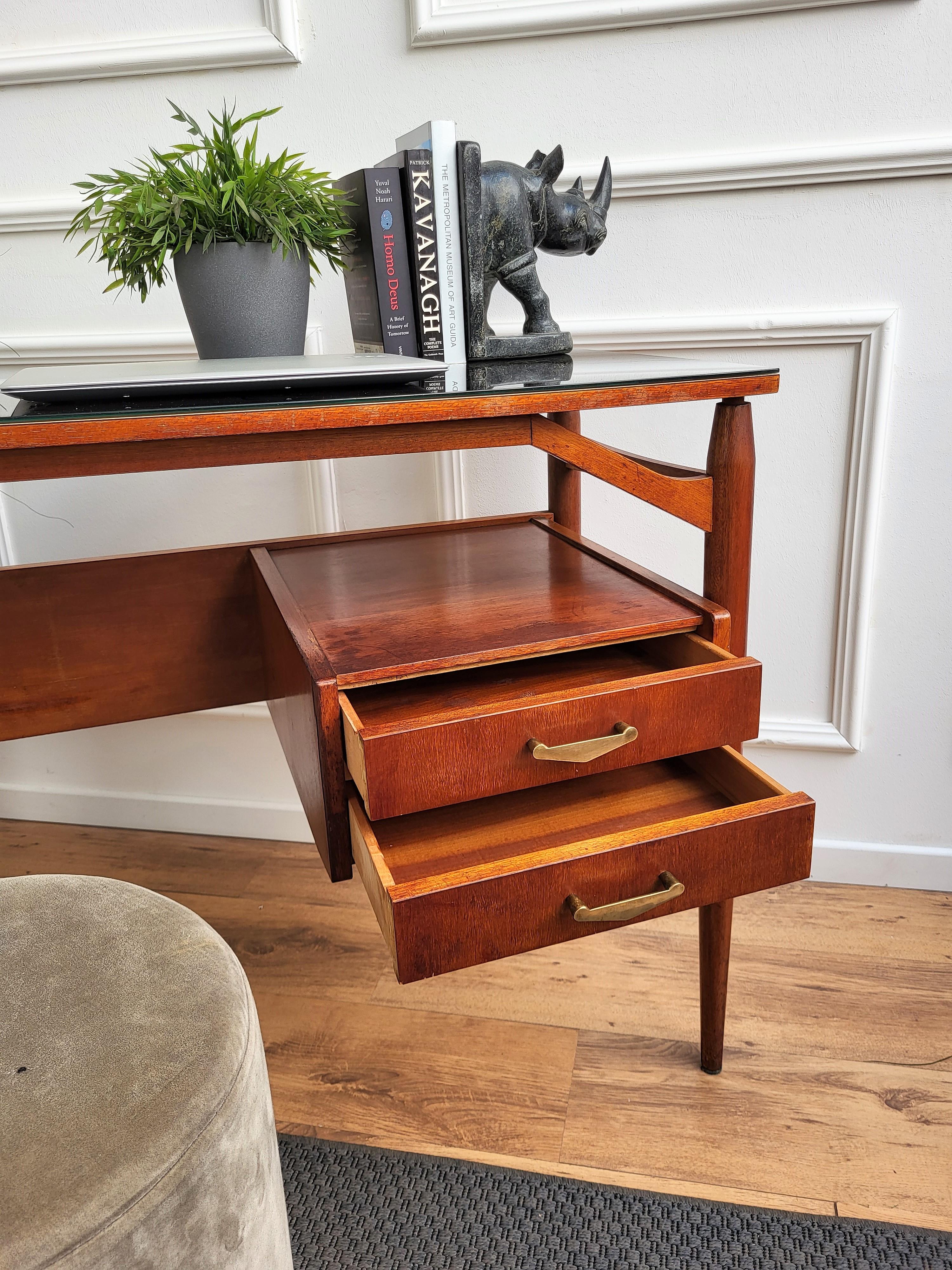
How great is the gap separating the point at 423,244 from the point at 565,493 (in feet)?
1.31

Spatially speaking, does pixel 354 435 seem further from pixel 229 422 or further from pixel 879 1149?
pixel 879 1149

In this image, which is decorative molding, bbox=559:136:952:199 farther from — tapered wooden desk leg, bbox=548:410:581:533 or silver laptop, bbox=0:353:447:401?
silver laptop, bbox=0:353:447:401

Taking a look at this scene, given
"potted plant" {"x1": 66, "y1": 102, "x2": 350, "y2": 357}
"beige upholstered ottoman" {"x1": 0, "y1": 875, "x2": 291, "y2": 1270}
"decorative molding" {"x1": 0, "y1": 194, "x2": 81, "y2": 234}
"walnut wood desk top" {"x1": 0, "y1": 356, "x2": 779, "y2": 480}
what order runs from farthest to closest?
1. "decorative molding" {"x1": 0, "y1": 194, "x2": 81, "y2": 234}
2. "potted plant" {"x1": 66, "y1": 102, "x2": 350, "y2": 357}
3. "walnut wood desk top" {"x1": 0, "y1": 356, "x2": 779, "y2": 480}
4. "beige upholstered ottoman" {"x1": 0, "y1": 875, "x2": 291, "y2": 1270}

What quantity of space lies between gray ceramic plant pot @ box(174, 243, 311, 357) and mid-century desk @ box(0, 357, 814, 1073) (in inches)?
7.3

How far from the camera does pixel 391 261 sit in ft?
3.00

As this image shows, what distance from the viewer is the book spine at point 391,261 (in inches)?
35.3

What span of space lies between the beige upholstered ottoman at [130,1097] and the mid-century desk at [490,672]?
5.6 inches

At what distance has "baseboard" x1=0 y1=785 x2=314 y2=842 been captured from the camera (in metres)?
1.61

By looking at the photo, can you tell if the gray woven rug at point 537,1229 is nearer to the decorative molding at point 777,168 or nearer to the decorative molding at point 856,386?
the decorative molding at point 856,386

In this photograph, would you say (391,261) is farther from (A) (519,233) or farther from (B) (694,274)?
(B) (694,274)

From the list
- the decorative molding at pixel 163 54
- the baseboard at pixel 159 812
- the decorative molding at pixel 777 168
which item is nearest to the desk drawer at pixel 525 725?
the decorative molding at pixel 777 168

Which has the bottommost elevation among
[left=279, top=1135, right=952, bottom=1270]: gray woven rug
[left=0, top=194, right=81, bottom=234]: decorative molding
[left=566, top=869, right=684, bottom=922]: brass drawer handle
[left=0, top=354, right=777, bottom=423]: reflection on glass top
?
[left=279, top=1135, right=952, bottom=1270]: gray woven rug

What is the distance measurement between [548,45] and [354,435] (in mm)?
793

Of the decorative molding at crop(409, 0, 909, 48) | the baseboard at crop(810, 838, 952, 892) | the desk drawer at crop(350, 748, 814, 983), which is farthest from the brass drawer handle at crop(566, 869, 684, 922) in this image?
the decorative molding at crop(409, 0, 909, 48)
